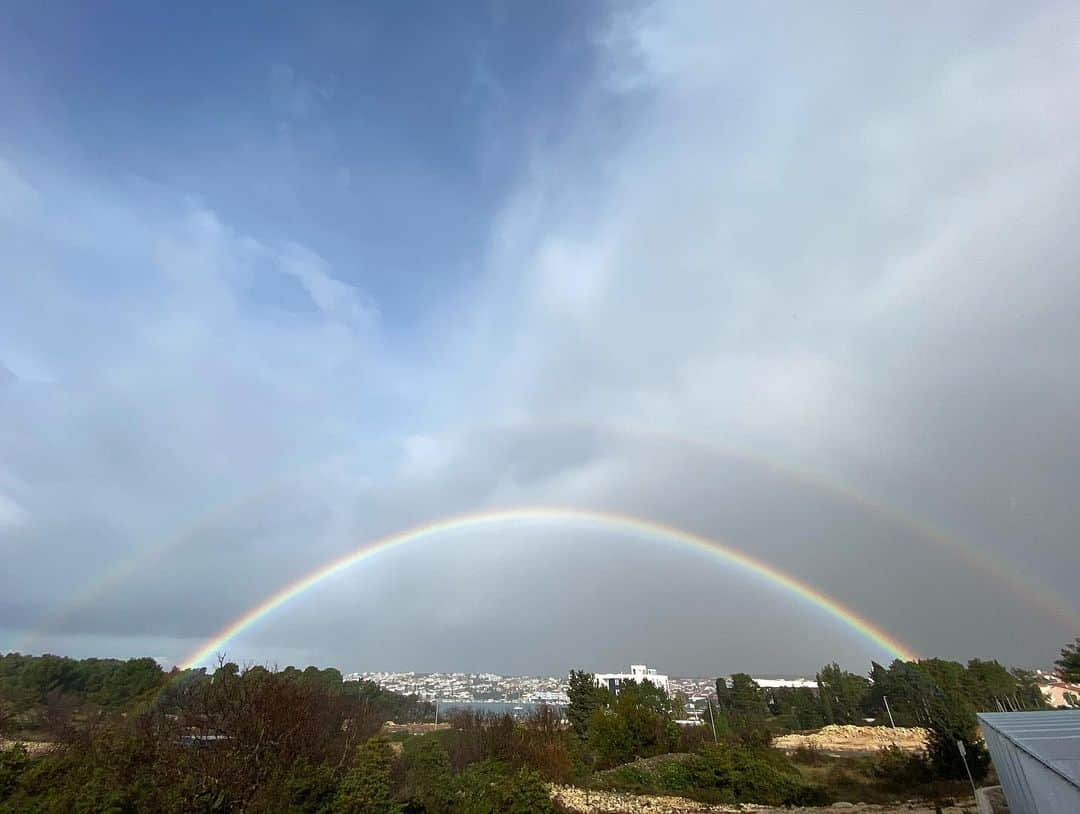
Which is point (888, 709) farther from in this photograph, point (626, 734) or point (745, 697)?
point (626, 734)

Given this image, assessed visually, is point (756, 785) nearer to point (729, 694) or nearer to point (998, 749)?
point (998, 749)

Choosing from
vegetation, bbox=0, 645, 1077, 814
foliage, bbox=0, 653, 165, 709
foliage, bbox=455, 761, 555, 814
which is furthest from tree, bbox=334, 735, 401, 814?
foliage, bbox=0, 653, 165, 709

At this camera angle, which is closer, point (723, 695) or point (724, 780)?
point (724, 780)

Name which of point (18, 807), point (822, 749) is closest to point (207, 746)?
point (18, 807)

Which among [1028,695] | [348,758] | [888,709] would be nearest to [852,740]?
[888,709]

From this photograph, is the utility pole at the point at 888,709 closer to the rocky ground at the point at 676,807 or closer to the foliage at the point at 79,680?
the rocky ground at the point at 676,807

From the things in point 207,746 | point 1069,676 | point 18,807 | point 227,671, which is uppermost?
point 1069,676

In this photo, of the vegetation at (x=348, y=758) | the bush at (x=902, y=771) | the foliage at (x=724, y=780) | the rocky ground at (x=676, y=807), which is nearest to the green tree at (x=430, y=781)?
the vegetation at (x=348, y=758)
